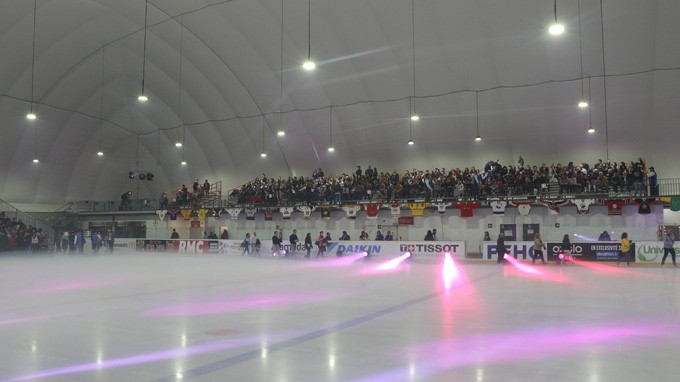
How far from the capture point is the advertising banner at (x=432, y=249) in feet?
90.5

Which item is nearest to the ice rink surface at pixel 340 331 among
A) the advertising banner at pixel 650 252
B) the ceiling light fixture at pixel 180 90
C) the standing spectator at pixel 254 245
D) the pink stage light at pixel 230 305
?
the pink stage light at pixel 230 305

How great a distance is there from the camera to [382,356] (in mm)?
6926

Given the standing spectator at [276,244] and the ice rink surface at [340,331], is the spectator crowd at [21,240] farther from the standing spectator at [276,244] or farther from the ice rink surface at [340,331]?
the ice rink surface at [340,331]

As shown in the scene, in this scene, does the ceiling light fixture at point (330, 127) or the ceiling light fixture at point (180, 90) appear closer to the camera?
the ceiling light fixture at point (180, 90)

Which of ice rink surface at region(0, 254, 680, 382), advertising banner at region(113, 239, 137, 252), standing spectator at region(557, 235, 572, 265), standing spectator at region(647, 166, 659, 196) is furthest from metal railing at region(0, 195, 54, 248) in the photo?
standing spectator at region(647, 166, 659, 196)

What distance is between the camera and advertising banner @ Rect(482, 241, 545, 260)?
2634 cm

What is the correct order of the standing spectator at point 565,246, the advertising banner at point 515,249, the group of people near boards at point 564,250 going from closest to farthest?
the group of people near boards at point 564,250
the standing spectator at point 565,246
the advertising banner at point 515,249

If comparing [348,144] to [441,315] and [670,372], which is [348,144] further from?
[670,372]

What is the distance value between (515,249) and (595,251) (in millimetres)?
3608

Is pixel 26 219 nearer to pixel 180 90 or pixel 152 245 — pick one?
pixel 152 245

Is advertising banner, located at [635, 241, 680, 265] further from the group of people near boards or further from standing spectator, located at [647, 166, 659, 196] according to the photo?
standing spectator, located at [647, 166, 659, 196]

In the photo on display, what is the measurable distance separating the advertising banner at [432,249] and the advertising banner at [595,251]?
173 inches

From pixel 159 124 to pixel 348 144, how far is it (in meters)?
19.3

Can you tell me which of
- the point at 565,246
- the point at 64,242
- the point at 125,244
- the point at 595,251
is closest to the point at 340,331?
the point at 565,246
